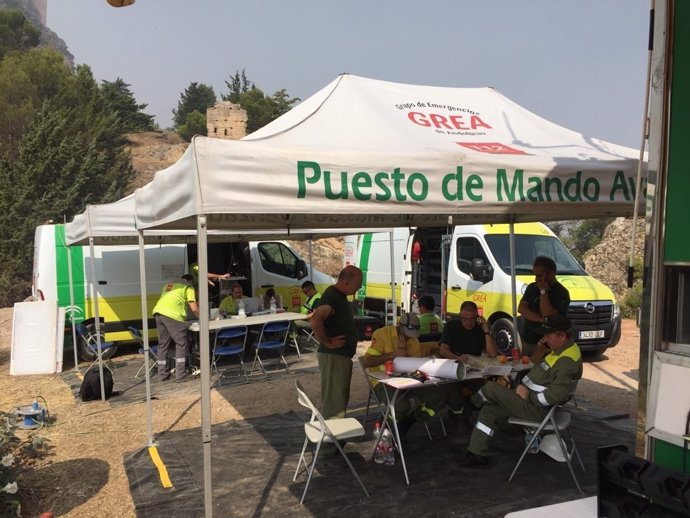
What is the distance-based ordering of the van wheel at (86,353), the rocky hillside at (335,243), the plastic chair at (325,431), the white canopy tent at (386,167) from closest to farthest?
the white canopy tent at (386,167)
the plastic chair at (325,431)
the van wheel at (86,353)
the rocky hillside at (335,243)

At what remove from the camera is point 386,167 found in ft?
10.4

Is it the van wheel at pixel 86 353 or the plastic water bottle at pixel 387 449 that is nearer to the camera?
the plastic water bottle at pixel 387 449

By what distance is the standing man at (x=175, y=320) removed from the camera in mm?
7191

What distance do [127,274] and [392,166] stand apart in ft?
24.6

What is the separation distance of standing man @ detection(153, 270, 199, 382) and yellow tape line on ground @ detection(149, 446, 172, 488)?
2649mm

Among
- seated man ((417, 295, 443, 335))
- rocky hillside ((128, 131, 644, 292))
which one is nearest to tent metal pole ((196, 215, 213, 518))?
seated man ((417, 295, 443, 335))

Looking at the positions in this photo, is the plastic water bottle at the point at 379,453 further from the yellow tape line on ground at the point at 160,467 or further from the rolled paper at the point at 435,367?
the yellow tape line on ground at the point at 160,467

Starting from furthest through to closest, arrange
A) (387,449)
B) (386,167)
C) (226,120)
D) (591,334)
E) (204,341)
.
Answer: (226,120) → (591,334) → (387,449) → (386,167) → (204,341)

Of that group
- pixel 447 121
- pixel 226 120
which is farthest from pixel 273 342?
pixel 226 120

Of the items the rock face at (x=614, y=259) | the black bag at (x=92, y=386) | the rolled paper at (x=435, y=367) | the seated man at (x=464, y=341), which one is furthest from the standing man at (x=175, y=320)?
the rock face at (x=614, y=259)

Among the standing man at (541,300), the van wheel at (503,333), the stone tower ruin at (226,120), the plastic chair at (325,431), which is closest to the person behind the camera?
the plastic chair at (325,431)

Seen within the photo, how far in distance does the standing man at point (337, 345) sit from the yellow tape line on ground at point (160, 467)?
1265 mm

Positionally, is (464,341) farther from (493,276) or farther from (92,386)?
(92,386)

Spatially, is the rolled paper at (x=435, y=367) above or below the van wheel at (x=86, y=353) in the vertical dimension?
above
